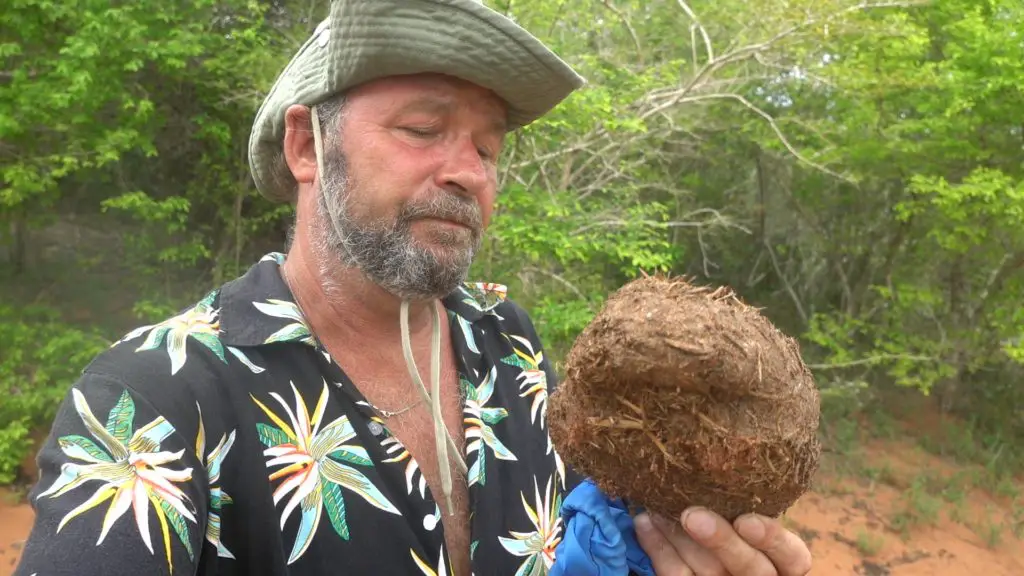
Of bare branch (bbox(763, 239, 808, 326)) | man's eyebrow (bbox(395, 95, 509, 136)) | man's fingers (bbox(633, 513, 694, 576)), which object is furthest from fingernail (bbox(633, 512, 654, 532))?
bare branch (bbox(763, 239, 808, 326))

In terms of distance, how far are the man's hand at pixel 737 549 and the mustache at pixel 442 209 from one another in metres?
0.95

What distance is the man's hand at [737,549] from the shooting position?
1.46m

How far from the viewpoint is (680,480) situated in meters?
1.49

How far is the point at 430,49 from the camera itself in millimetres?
1644

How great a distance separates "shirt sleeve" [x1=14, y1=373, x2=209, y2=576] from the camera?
45.8 inches

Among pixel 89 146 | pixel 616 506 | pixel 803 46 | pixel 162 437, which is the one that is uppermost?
pixel 803 46

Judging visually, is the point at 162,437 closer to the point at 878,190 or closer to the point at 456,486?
the point at 456,486

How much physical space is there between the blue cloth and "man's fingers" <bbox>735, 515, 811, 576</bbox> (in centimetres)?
29

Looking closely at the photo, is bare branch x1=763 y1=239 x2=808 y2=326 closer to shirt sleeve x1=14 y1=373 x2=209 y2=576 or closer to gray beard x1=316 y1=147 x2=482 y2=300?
gray beard x1=316 y1=147 x2=482 y2=300

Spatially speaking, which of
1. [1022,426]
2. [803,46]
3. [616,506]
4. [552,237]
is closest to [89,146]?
[552,237]

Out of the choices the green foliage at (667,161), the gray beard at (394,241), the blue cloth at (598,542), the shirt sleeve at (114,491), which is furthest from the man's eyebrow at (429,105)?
the green foliage at (667,161)

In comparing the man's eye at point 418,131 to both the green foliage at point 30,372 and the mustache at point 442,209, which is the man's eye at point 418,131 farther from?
the green foliage at point 30,372

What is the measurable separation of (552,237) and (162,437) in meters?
3.92

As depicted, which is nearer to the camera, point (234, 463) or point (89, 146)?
point (234, 463)
